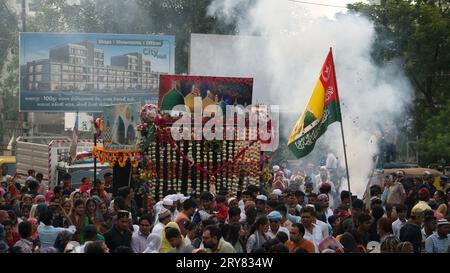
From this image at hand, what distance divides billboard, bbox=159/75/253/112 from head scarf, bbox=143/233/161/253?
6.72m

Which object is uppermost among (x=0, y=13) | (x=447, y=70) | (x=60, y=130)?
(x=0, y=13)

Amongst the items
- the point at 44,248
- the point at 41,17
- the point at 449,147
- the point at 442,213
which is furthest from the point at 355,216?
the point at 41,17

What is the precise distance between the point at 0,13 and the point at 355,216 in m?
33.2

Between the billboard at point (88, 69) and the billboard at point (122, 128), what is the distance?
465 inches

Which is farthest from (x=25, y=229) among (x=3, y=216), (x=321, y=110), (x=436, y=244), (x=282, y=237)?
(x=436, y=244)

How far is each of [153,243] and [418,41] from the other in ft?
61.3

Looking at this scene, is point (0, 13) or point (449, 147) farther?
point (0, 13)

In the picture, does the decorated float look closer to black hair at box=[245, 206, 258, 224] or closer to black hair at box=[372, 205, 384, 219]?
black hair at box=[372, 205, 384, 219]

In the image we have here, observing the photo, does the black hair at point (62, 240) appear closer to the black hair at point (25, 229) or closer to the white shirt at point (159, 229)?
the black hair at point (25, 229)

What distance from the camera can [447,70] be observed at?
27234 mm

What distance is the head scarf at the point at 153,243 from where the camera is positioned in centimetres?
924

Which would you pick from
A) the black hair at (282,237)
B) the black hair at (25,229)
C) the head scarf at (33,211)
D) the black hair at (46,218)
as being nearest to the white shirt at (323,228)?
the black hair at (282,237)

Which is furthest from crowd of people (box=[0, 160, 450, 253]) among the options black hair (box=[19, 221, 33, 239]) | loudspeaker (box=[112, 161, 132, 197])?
loudspeaker (box=[112, 161, 132, 197])
